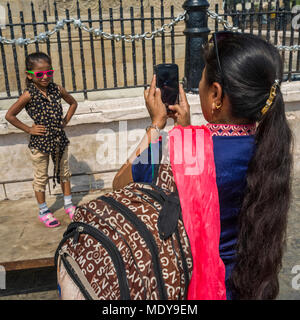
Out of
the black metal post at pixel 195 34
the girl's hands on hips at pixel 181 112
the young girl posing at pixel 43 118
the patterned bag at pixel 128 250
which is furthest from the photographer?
the black metal post at pixel 195 34

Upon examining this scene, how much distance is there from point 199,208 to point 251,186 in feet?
0.73

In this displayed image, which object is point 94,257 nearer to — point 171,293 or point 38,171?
point 171,293

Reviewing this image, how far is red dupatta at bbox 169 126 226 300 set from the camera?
53.5 inches

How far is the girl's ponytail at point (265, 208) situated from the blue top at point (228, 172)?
3 centimetres

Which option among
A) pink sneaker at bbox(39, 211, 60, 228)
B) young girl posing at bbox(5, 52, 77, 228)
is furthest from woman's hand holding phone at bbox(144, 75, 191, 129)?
pink sneaker at bbox(39, 211, 60, 228)

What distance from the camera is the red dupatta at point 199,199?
4.46 ft

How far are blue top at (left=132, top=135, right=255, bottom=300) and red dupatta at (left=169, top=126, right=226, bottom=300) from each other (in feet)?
0.12

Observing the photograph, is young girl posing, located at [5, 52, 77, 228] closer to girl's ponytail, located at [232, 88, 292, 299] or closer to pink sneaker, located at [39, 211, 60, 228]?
pink sneaker, located at [39, 211, 60, 228]

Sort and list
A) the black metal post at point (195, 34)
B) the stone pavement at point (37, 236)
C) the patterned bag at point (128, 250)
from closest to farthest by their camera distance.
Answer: the patterned bag at point (128, 250), the stone pavement at point (37, 236), the black metal post at point (195, 34)

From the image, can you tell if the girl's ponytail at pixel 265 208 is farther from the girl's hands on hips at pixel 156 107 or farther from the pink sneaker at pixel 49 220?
the pink sneaker at pixel 49 220

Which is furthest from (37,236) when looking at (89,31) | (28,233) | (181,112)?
(181,112)

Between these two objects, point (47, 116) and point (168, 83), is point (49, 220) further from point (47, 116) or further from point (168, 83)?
point (168, 83)

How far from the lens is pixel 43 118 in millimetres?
3850

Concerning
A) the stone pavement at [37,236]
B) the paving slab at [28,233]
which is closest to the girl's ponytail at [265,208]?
the stone pavement at [37,236]
